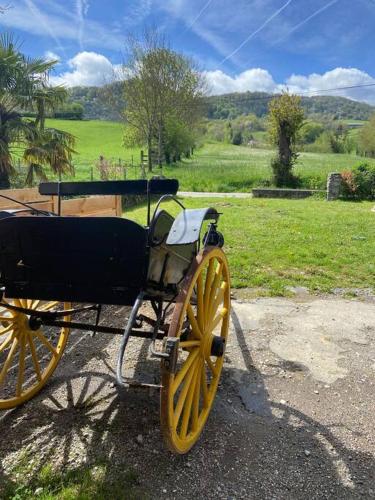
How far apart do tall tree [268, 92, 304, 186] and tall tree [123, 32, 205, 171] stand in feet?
33.7

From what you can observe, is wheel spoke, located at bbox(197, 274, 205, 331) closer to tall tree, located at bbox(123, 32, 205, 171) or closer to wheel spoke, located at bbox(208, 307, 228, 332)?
wheel spoke, located at bbox(208, 307, 228, 332)

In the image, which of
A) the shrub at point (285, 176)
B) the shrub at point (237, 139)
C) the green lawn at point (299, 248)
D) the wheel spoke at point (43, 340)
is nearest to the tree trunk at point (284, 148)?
the shrub at point (285, 176)

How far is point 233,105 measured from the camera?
128500 millimetres

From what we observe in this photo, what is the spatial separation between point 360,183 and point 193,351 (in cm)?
1621

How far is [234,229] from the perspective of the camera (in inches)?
360

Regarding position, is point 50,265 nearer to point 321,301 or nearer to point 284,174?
point 321,301

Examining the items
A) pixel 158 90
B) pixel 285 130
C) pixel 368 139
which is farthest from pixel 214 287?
pixel 368 139

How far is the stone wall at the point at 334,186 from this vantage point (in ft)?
53.7

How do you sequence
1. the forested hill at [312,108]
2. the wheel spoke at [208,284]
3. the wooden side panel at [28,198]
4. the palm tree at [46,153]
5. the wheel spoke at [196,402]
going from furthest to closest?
the forested hill at [312,108]
the palm tree at [46,153]
the wooden side panel at [28,198]
the wheel spoke at [208,284]
the wheel spoke at [196,402]

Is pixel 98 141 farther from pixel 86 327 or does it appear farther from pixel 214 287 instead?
pixel 86 327

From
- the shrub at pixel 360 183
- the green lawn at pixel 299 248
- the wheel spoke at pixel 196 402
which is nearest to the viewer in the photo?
the wheel spoke at pixel 196 402

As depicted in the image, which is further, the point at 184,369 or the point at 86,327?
the point at 86,327

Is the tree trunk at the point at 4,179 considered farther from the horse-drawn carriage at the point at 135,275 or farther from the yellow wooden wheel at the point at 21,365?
the horse-drawn carriage at the point at 135,275

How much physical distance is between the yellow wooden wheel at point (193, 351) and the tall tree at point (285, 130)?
57.8ft
